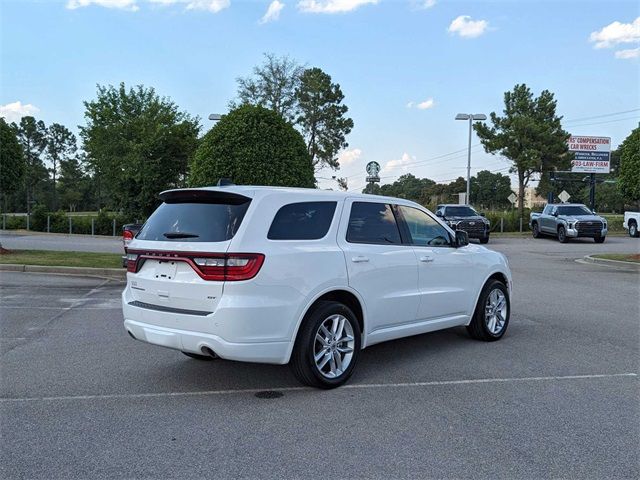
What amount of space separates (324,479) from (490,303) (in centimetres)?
431

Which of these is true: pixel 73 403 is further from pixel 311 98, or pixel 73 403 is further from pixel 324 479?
pixel 311 98

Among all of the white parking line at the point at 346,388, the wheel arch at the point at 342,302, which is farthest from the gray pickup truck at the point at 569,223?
the wheel arch at the point at 342,302

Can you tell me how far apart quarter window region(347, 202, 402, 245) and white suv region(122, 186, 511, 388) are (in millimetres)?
11

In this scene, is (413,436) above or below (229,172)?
below

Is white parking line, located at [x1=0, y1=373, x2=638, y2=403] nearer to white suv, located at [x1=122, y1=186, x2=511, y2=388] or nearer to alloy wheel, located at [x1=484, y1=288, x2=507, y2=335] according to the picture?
white suv, located at [x1=122, y1=186, x2=511, y2=388]

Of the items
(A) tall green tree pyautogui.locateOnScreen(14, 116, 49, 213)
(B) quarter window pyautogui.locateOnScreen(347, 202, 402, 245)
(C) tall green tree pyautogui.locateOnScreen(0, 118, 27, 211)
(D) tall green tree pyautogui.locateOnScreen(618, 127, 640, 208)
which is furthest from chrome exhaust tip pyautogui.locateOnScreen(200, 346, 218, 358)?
(A) tall green tree pyautogui.locateOnScreen(14, 116, 49, 213)

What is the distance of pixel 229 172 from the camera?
13.9 meters

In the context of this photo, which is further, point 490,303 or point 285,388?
point 490,303

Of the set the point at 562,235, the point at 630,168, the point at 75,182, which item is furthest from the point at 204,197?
the point at 75,182

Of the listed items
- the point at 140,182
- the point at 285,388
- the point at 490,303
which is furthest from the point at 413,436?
the point at 140,182

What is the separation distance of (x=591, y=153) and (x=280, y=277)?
43.5 meters

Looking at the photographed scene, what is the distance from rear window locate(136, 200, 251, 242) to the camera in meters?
4.87

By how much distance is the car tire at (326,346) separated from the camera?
501 centimetres

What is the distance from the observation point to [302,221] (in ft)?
17.1
